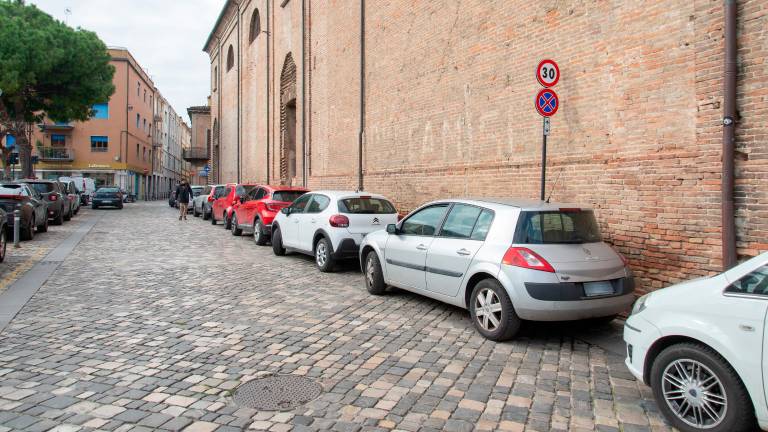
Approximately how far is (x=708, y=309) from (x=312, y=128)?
17.0 meters

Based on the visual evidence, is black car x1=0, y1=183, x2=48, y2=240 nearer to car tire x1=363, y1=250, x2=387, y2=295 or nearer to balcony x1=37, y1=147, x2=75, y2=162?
car tire x1=363, y1=250, x2=387, y2=295

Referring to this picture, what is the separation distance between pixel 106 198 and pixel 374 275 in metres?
28.9

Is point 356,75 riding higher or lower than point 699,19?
higher

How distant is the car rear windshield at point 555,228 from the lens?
550 cm

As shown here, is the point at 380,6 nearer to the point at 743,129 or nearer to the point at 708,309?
the point at 743,129

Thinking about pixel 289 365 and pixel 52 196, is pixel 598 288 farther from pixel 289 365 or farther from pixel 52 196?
pixel 52 196

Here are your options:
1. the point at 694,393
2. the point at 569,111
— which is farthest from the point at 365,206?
the point at 694,393

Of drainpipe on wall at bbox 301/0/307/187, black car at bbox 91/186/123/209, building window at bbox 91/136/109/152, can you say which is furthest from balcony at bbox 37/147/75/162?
drainpipe on wall at bbox 301/0/307/187

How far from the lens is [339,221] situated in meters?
9.59

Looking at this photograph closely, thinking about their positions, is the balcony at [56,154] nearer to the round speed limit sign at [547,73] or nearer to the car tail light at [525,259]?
the round speed limit sign at [547,73]

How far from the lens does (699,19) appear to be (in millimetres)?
6359

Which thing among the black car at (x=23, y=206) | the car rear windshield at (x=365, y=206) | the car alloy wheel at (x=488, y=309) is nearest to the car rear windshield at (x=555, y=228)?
the car alloy wheel at (x=488, y=309)

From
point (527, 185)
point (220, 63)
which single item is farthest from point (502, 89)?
point (220, 63)

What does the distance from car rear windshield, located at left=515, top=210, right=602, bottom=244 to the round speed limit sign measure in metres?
2.32
